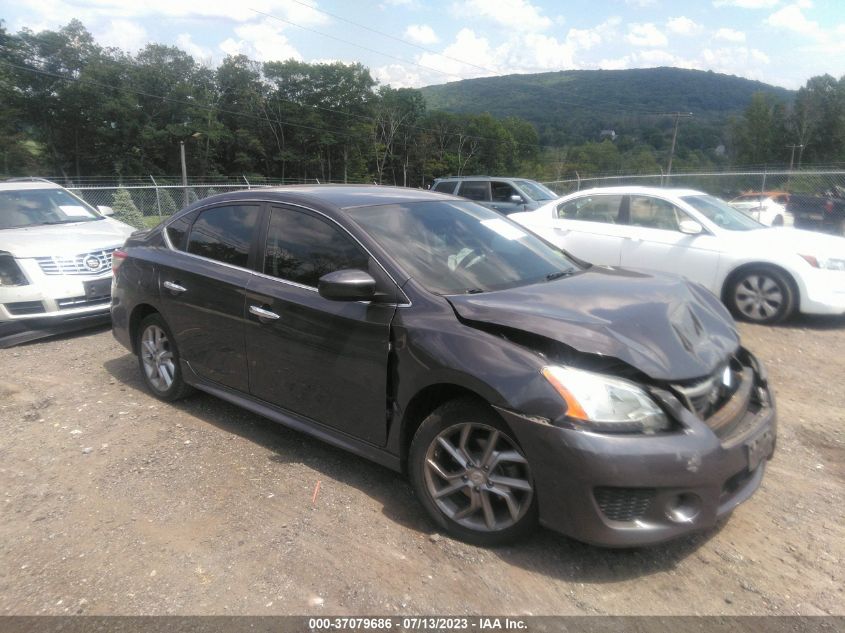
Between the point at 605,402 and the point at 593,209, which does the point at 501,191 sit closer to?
the point at 593,209

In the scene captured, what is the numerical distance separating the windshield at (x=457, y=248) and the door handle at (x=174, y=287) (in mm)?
1532

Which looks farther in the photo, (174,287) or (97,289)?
(97,289)

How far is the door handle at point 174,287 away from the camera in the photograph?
4488 millimetres

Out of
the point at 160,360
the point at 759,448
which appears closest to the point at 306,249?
the point at 160,360

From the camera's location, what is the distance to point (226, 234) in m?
4.38

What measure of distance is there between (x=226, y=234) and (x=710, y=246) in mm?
5787

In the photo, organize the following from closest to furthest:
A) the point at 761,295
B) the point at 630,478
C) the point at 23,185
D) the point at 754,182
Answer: the point at 630,478, the point at 761,295, the point at 23,185, the point at 754,182

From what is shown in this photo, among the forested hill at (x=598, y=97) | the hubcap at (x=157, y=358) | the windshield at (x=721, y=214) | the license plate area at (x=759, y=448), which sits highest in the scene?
Result: the forested hill at (x=598, y=97)

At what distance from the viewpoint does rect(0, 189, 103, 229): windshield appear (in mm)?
7898

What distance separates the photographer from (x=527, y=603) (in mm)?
2623

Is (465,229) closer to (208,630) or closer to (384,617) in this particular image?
(384,617)

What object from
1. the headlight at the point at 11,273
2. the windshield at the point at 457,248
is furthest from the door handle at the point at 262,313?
the headlight at the point at 11,273

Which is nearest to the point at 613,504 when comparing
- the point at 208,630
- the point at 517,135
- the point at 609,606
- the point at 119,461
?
the point at 609,606

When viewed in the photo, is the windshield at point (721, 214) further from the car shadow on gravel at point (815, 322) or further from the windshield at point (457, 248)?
the windshield at point (457, 248)
